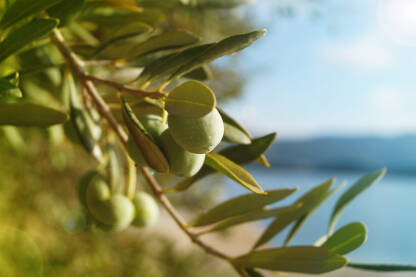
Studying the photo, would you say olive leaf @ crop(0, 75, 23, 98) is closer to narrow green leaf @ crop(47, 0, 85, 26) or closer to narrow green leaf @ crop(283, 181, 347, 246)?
narrow green leaf @ crop(47, 0, 85, 26)

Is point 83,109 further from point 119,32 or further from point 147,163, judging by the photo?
point 147,163

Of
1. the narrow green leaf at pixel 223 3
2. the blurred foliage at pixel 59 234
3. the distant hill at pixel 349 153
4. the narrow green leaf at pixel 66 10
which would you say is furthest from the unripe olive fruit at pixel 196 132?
the distant hill at pixel 349 153

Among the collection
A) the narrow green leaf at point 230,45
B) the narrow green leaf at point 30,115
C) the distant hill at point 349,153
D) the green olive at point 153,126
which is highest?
the narrow green leaf at point 230,45

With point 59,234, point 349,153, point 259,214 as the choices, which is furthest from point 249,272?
point 349,153

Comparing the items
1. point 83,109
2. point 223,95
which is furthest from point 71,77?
point 223,95

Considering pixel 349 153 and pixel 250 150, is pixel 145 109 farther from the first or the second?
pixel 349 153

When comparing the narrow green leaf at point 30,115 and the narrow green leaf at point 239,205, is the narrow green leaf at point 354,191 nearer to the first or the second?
the narrow green leaf at point 239,205
